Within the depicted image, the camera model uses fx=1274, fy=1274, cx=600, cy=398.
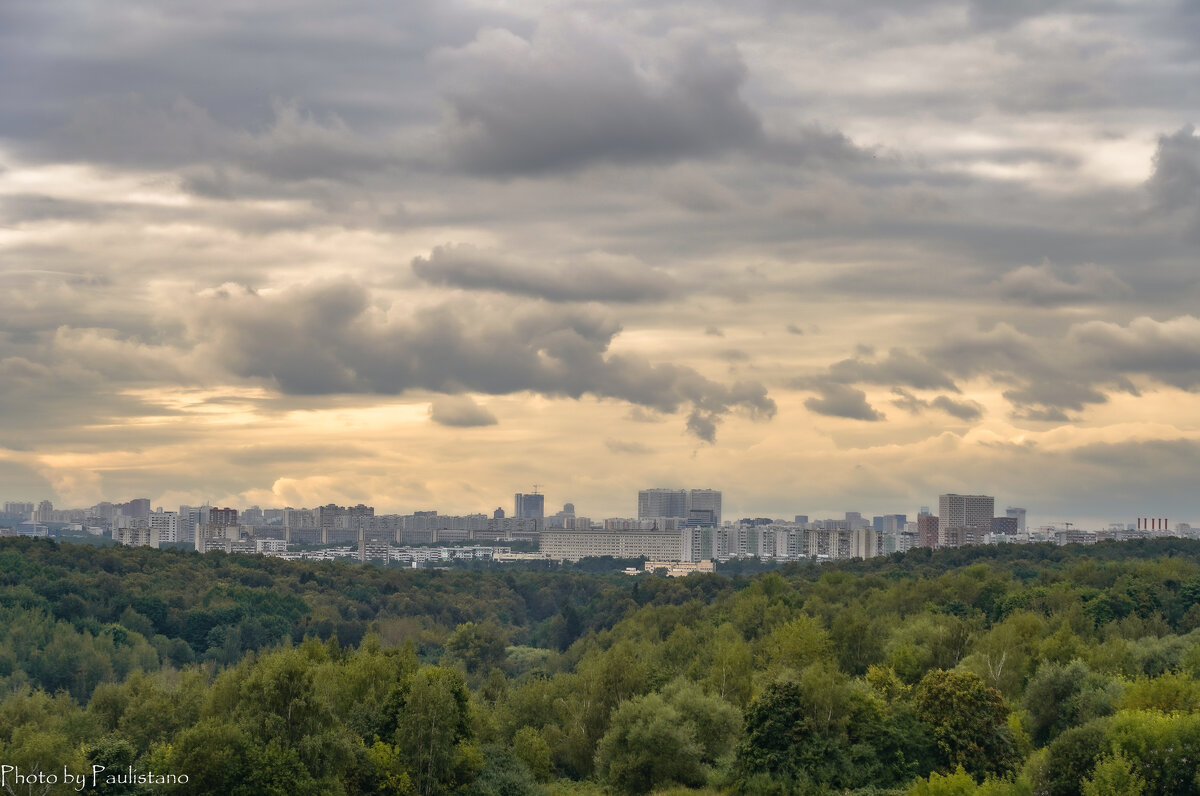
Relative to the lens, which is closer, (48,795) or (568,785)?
(48,795)

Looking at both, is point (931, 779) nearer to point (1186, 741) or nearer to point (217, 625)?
point (1186, 741)

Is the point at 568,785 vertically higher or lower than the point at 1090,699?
lower

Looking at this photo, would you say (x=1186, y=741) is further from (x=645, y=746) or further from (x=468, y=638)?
(x=468, y=638)

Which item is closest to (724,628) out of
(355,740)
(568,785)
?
(568,785)

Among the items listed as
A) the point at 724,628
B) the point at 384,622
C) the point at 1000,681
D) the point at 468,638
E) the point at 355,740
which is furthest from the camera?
the point at 384,622

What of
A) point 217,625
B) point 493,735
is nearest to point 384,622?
point 217,625

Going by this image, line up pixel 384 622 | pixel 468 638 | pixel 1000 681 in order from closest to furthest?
pixel 1000 681 → pixel 468 638 → pixel 384 622
